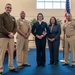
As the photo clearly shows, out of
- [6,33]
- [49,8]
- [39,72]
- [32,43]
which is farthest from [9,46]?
[49,8]

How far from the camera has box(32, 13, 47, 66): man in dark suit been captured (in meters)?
4.96

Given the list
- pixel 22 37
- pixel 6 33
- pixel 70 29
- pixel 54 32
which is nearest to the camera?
pixel 6 33

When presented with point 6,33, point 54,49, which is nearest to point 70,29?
point 54,49

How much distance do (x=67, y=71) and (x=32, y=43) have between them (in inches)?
250

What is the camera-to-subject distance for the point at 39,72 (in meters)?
4.28

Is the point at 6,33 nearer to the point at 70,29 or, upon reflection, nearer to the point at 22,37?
the point at 22,37

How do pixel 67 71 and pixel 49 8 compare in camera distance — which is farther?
pixel 49 8

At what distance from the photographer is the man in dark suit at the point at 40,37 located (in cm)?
496

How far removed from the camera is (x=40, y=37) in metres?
4.92

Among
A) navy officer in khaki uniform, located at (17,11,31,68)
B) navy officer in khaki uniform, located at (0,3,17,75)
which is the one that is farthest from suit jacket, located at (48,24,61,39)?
navy officer in khaki uniform, located at (0,3,17,75)

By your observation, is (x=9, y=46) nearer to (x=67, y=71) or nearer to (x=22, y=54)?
(x=22, y=54)

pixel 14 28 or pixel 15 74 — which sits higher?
pixel 14 28

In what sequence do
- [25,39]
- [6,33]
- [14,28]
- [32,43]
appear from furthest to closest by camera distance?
1. [32,43]
2. [25,39]
3. [14,28]
4. [6,33]

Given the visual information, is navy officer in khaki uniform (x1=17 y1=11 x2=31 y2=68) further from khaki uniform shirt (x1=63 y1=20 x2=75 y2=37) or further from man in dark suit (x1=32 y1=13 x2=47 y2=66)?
khaki uniform shirt (x1=63 y1=20 x2=75 y2=37)
